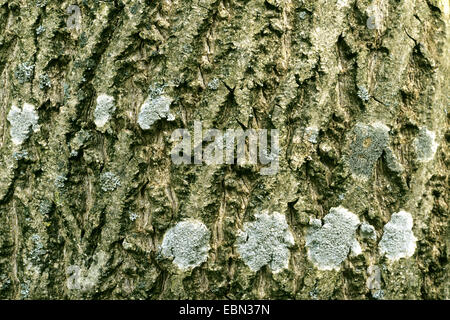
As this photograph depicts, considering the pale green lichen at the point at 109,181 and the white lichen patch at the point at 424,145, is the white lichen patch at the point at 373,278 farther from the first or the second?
the pale green lichen at the point at 109,181

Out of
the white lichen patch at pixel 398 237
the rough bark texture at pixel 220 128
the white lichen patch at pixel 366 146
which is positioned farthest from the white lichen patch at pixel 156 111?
the white lichen patch at pixel 398 237

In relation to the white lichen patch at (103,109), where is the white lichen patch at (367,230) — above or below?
below

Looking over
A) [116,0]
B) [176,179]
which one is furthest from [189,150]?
[116,0]

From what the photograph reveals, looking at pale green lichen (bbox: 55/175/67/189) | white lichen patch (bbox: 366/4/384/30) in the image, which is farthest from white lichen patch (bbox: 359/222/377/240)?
pale green lichen (bbox: 55/175/67/189)

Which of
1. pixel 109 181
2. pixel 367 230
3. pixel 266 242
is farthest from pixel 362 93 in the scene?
pixel 109 181

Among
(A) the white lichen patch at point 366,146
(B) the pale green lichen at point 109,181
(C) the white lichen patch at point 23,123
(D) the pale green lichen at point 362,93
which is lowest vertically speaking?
(B) the pale green lichen at point 109,181

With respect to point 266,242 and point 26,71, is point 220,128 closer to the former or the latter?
point 266,242

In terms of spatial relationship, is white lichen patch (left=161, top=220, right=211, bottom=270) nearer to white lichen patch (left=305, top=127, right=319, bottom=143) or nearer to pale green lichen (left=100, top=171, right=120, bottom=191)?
pale green lichen (left=100, top=171, right=120, bottom=191)
